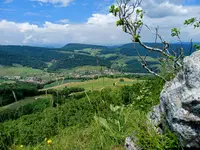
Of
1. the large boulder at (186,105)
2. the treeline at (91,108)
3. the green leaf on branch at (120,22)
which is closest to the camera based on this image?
the large boulder at (186,105)

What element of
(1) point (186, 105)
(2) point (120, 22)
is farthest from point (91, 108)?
(1) point (186, 105)

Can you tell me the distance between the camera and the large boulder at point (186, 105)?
2986mm

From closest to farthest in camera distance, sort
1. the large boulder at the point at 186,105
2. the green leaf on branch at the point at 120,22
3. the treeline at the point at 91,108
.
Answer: the large boulder at the point at 186,105 < the treeline at the point at 91,108 < the green leaf on branch at the point at 120,22

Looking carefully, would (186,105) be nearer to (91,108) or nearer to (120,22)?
(120,22)

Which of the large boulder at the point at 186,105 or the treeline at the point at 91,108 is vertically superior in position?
the large boulder at the point at 186,105

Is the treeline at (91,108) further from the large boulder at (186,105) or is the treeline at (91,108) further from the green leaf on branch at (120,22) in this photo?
the green leaf on branch at (120,22)

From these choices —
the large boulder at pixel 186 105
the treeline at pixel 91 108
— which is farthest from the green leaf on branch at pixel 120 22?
the large boulder at pixel 186 105

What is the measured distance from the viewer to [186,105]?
3.07 metres

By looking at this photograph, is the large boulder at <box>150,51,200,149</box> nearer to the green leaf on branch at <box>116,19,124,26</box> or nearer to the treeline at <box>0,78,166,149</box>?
the treeline at <box>0,78,166,149</box>

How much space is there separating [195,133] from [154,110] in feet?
4.28

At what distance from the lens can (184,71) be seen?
337 cm

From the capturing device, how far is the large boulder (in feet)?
9.80

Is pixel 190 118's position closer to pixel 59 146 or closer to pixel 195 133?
pixel 195 133

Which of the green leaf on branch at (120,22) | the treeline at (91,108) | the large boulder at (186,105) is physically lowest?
the treeline at (91,108)
